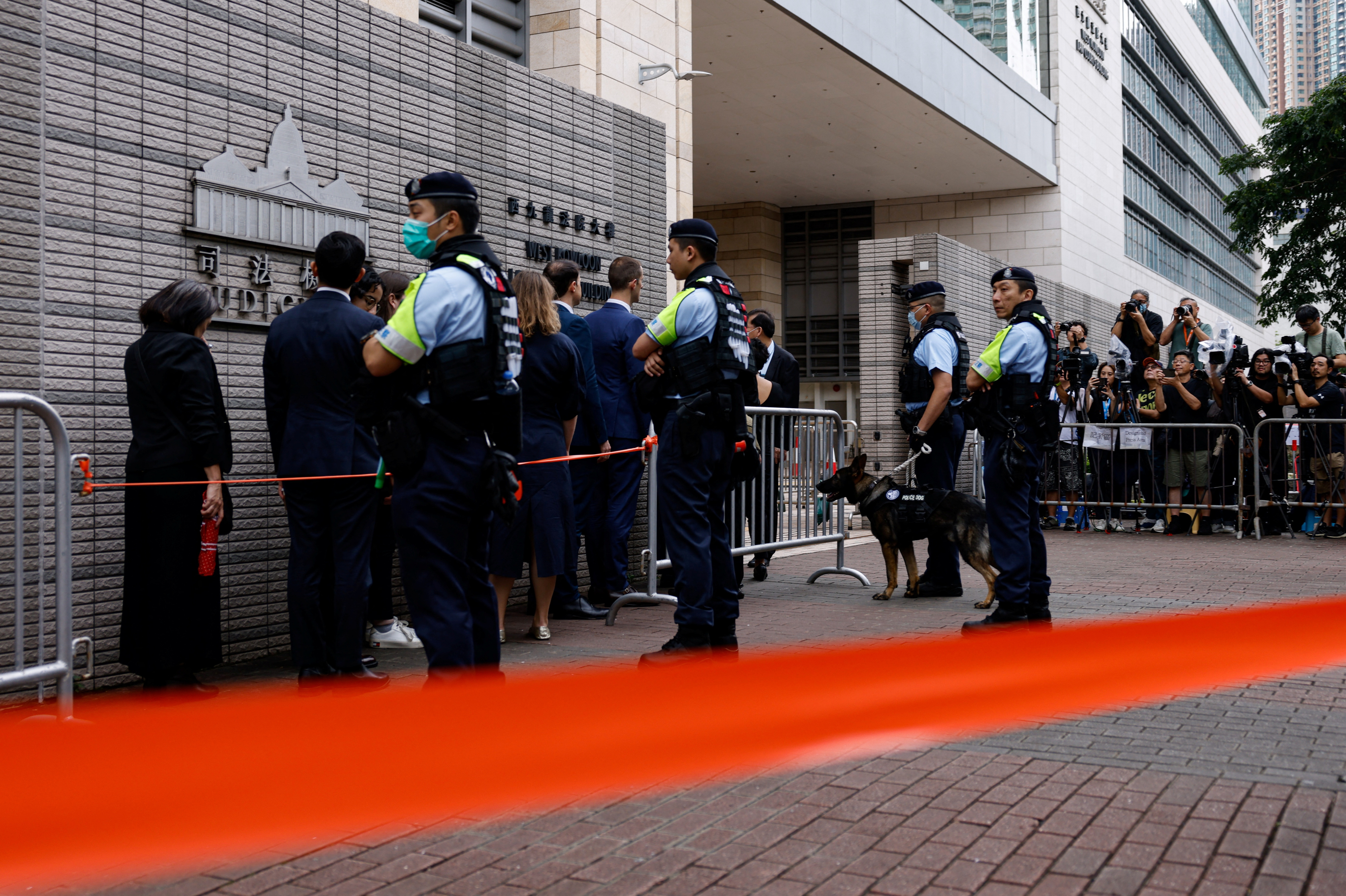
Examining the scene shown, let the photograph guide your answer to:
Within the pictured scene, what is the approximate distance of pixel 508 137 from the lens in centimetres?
799

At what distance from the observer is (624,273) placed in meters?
7.64

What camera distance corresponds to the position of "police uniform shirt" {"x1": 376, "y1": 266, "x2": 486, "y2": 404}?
382 cm

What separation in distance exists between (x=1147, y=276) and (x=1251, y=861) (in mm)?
31032

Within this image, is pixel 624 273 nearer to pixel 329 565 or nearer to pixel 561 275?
pixel 561 275

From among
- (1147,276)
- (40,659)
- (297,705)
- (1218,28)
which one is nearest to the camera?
(40,659)

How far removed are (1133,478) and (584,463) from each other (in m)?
8.76

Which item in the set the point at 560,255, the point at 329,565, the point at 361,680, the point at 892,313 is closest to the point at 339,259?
the point at 329,565

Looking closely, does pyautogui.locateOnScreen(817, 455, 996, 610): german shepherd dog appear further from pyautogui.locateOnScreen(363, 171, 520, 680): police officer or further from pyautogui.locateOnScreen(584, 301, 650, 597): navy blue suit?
pyautogui.locateOnScreen(363, 171, 520, 680): police officer

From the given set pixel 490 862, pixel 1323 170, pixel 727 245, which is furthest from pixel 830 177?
pixel 490 862

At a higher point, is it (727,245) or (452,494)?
(727,245)

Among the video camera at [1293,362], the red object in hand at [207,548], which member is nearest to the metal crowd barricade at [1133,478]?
the video camera at [1293,362]

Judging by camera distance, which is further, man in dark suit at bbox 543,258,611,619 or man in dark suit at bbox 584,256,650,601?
man in dark suit at bbox 584,256,650,601

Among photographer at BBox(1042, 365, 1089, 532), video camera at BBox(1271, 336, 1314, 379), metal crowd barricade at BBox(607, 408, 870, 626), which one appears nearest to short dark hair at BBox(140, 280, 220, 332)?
metal crowd barricade at BBox(607, 408, 870, 626)

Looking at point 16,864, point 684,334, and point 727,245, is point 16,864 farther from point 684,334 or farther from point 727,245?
point 727,245
